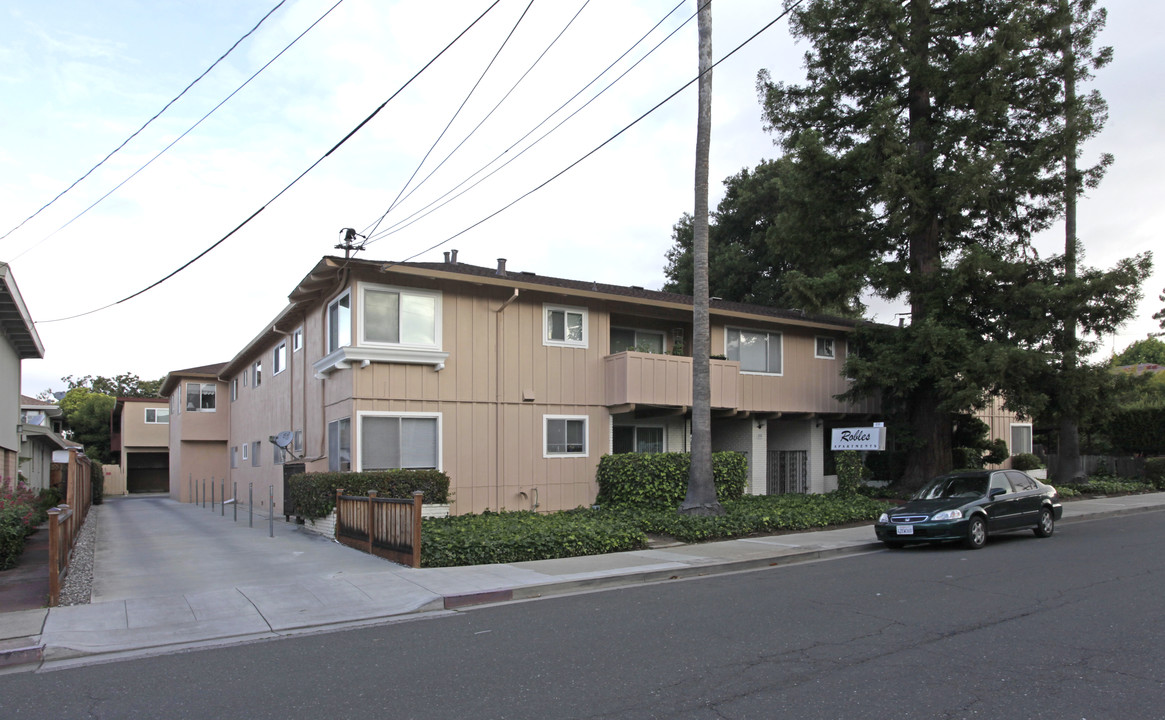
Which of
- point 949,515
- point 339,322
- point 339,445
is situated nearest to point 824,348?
point 949,515

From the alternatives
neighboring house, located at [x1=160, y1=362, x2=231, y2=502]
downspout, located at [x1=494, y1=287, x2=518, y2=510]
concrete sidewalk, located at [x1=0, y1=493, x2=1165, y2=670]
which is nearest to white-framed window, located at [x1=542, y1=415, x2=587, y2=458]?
downspout, located at [x1=494, y1=287, x2=518, y2=510]

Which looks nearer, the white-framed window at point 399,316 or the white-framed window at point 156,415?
the white-framed window at point 399,316

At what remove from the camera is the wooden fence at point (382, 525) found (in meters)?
12.0

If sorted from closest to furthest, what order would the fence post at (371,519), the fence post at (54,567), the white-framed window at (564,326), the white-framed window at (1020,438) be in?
the fence post at (54,567)
the fence post at (371,519)
the white-framed window at (564,326)
the white-framed window at (1020,438)

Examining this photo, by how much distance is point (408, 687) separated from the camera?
6184mm

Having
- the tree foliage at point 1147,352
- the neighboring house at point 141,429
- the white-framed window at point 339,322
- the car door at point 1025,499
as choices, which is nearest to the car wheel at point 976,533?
the car door at point 1025,499

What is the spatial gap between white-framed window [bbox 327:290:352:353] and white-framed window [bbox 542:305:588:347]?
465 centimetres

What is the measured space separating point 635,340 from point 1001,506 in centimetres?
1042

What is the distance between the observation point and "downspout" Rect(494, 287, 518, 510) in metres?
18.4

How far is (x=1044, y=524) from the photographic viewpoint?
15.1m

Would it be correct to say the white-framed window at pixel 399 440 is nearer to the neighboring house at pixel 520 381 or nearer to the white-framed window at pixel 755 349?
the neighboring house at pixel 520 381

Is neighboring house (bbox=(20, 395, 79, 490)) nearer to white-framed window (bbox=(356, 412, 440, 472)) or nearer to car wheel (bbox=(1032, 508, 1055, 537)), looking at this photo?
white-framed window (bbox=(356, 412, 440, 472))

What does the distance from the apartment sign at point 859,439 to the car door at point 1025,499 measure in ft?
11.8

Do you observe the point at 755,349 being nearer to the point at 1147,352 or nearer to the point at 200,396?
the point at 200,396
